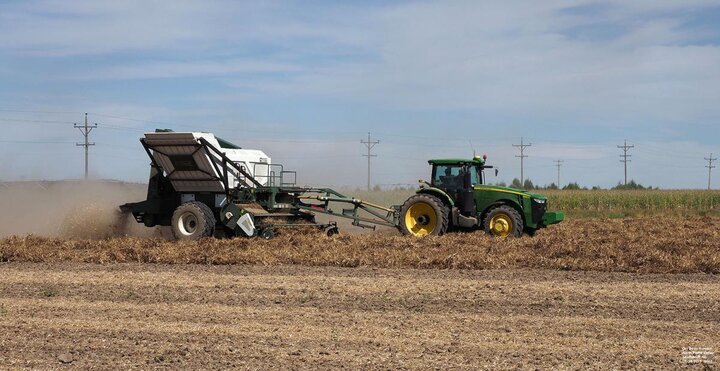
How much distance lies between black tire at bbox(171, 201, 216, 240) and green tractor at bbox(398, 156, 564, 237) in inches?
186

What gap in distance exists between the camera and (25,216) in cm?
2355

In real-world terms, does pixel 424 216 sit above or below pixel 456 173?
below

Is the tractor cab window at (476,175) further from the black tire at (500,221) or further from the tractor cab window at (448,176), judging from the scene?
the black tire at (500,221)

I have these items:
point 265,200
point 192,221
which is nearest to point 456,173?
point 265,200

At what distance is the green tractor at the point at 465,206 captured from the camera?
21.2 meters

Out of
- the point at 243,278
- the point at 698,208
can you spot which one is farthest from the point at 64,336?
the point at 698,208

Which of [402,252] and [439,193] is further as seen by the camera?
[439,193]

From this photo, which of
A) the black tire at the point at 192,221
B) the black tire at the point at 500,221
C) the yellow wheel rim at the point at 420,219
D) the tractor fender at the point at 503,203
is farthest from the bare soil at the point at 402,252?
the yellow wheel rim at the point at 420,219

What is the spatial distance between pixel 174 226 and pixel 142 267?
424 cm

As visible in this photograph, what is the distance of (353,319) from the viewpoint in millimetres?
10656

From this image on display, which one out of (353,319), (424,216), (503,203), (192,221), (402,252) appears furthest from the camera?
(424,216)

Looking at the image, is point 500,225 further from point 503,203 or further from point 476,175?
point 476,175

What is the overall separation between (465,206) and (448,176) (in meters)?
0.92

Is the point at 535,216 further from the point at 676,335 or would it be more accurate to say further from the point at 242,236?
the point at 676,335
